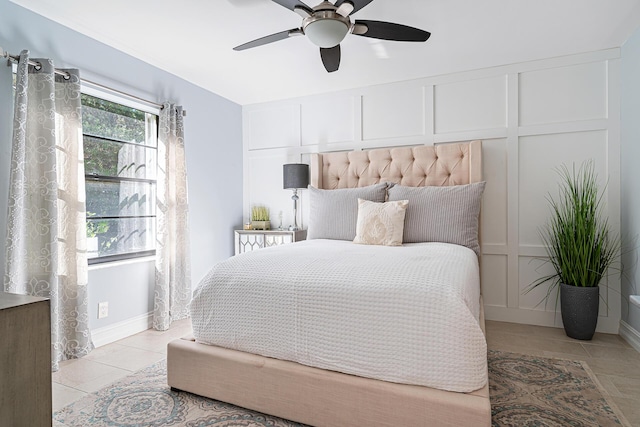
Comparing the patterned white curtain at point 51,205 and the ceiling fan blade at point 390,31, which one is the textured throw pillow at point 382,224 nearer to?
the ceiling fan blade at point 390,31

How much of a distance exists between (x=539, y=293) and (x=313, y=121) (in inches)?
115

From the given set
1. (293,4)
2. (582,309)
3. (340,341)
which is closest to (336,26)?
(293,4)

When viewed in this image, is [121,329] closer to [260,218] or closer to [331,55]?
[260,218]

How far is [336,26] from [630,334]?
10.4 ft

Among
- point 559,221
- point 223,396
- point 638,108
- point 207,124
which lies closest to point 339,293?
point 223,396

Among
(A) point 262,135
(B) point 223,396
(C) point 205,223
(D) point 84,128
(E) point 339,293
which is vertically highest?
(A) point 262,135

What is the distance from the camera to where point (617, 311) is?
9.77 feet

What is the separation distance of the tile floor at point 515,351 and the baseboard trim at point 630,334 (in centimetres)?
4

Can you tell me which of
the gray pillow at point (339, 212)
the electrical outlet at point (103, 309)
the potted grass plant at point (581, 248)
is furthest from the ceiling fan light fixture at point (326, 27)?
the electrical outlet at point (103, 309)

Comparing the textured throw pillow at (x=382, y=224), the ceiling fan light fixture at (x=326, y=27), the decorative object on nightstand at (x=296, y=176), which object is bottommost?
the textured throw pillow at (x=382, y=224)

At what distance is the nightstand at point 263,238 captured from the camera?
3.91 metres

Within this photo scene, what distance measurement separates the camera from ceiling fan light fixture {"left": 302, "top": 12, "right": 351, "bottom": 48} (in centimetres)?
198

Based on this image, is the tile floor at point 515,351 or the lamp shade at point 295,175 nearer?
the tile floor at point 515,351

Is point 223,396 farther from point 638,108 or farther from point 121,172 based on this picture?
point 638,108
